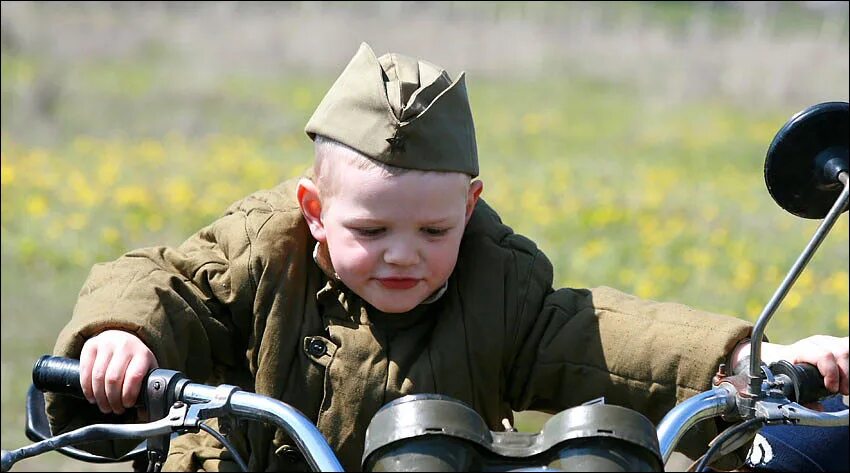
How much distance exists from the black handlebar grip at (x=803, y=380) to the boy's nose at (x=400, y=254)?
2.28 feet

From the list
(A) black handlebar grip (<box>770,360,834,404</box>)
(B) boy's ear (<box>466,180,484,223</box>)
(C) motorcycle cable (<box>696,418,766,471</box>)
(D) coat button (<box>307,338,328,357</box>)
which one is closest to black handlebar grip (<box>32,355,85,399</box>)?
(D) coat button (<box>307,338,328,357</box>)

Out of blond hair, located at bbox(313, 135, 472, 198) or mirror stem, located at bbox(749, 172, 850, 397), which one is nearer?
mirror stem, located at bbox(749, 172, 850, 397)

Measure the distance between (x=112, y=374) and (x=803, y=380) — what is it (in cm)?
A: 123

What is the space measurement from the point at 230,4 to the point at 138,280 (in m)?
13.2

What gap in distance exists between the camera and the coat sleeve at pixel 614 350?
2531mm

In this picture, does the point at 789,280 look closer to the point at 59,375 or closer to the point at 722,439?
the point at 722,439

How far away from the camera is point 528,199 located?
27.6 feet

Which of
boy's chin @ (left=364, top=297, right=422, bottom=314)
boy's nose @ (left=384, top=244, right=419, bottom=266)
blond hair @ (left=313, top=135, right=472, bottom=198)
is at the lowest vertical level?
boy's chin @ (left=364, top=297, right=422, bottom=314)

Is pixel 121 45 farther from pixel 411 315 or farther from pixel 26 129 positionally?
pixel 411 315

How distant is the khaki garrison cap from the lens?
2.48 m

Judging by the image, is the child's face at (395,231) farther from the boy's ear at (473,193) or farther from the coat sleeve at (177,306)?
the coat sleeve at (177,306)

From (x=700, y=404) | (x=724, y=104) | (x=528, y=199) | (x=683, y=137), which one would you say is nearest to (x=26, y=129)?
(x=528, y=199)

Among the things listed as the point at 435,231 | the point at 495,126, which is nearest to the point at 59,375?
the point at 435,231

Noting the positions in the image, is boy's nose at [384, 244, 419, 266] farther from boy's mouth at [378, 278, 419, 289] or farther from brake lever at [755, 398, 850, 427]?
brake lever at [755, 398, 850, 427]
